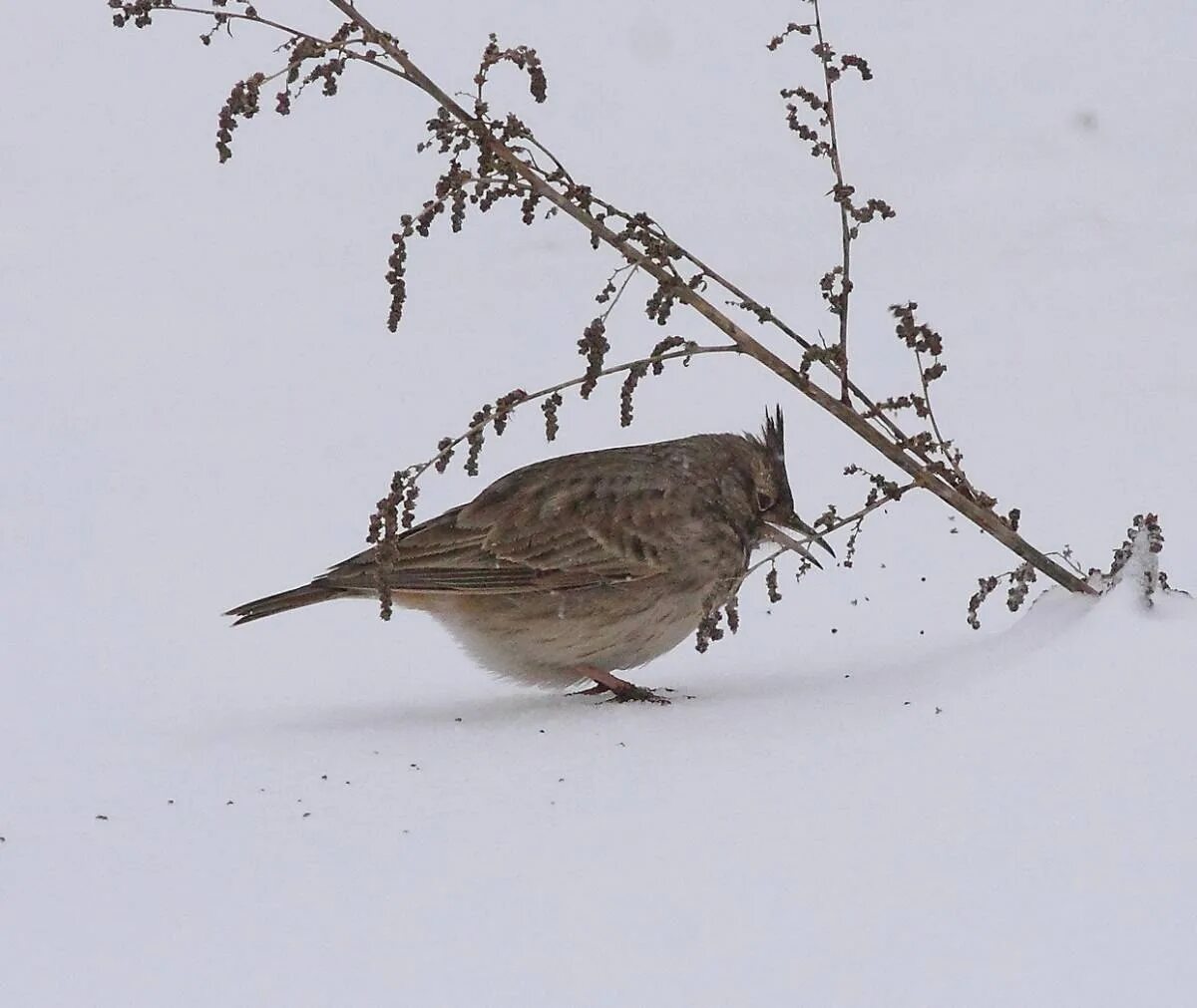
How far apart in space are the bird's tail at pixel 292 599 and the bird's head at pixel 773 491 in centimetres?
135

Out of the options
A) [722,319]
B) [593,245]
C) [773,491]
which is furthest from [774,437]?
[593,245]

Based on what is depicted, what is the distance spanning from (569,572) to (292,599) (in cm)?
83

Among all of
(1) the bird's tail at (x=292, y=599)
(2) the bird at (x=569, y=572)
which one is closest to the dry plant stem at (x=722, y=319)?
(2) the bird at (x=569, y=572)

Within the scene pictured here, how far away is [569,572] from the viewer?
5.77m

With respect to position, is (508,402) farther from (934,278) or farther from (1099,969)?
(934,278)

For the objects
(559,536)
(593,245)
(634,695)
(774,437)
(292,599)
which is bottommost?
(634,695)

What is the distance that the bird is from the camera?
5.74 meters

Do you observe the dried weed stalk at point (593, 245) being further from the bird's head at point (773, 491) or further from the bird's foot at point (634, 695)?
the bird's head at point (773, 491)

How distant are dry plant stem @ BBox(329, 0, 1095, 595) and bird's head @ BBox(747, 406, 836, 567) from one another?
76 cm

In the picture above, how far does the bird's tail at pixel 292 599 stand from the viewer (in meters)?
5.79

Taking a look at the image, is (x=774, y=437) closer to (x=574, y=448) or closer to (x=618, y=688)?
(x=618, y=688)

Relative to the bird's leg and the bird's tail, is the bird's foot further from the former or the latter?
the bird's tail

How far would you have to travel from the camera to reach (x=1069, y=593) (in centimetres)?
540

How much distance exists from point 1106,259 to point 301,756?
696 cm
